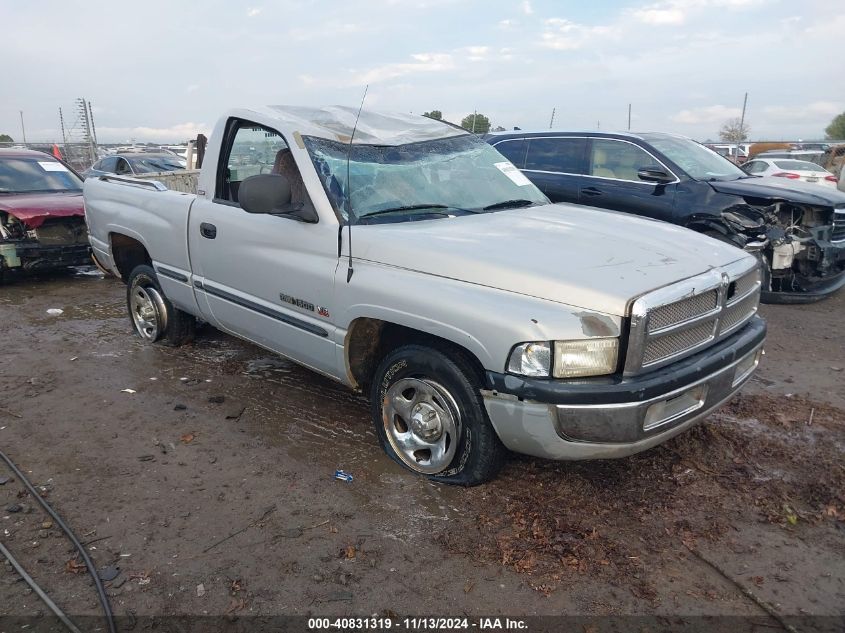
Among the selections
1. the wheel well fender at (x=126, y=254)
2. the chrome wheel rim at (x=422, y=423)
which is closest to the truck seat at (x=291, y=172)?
the chrome wheel rim at (x=422, y=423)

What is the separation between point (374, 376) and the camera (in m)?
3.56

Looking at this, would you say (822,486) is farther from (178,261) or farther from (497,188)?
(178,261)

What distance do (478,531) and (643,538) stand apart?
752 mm

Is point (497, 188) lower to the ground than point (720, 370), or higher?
higher

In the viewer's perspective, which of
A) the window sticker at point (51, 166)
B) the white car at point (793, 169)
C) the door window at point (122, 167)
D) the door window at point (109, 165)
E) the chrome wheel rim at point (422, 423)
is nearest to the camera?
the chrome wheel rim at point (422, 423)

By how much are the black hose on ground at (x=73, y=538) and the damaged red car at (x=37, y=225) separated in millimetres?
5008

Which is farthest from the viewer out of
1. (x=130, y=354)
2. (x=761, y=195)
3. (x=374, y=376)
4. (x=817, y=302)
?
(x=817, y=302)

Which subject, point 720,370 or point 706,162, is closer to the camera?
point 720,370

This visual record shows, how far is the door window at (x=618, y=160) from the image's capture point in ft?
23.9

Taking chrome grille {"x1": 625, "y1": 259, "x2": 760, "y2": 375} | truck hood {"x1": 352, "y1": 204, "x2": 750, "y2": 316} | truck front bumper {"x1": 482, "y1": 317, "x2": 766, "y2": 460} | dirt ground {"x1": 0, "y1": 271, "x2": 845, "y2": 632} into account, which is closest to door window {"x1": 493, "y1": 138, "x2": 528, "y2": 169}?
dirt ground {"x1": 0, "y1": 271, "x2": 845, "y2": 632}

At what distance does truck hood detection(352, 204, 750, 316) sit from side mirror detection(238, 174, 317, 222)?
0.43 meters

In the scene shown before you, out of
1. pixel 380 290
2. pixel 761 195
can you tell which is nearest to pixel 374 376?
pixel 380 290

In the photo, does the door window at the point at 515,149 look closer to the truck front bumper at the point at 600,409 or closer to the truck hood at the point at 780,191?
the truck hood at the point at 780,191

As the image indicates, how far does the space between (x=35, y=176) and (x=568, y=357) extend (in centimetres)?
905
